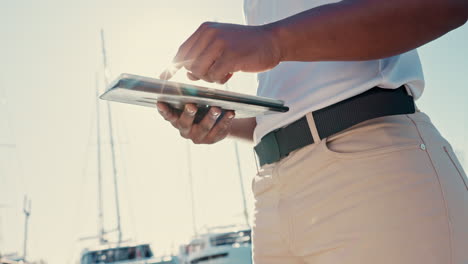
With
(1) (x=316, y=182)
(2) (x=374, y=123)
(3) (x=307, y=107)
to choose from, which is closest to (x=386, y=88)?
(2) (x=374, y=123)

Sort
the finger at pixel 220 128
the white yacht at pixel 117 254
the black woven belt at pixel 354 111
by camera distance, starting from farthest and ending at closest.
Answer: the white yacht at pixel 117 254, the finger at pixel 220 128, the black woven belt at pixel 354 111

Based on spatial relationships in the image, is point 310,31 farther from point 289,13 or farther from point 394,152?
point 289,13

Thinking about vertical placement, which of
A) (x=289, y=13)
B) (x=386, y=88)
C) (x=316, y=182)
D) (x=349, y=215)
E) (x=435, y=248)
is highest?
(x=289, y=13)

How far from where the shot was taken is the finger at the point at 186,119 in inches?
47.8

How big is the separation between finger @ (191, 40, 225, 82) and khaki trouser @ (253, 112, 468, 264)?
456mm

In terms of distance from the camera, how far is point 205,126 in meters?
1.37

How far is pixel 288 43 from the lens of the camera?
959 mm

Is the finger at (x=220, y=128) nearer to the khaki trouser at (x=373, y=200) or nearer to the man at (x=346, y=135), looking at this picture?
the man at (x=346, y=135)

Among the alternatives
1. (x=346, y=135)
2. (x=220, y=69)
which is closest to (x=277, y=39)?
(x=220, y=69)

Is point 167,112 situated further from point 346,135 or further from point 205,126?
point 346,135

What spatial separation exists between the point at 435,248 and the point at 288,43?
603 millimetres

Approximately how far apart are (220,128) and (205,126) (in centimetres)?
7

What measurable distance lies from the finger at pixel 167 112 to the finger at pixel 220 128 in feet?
0.48

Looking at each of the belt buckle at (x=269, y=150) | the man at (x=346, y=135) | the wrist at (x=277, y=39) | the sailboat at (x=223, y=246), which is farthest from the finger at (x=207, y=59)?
the sailboat at (x=223, y=246)
